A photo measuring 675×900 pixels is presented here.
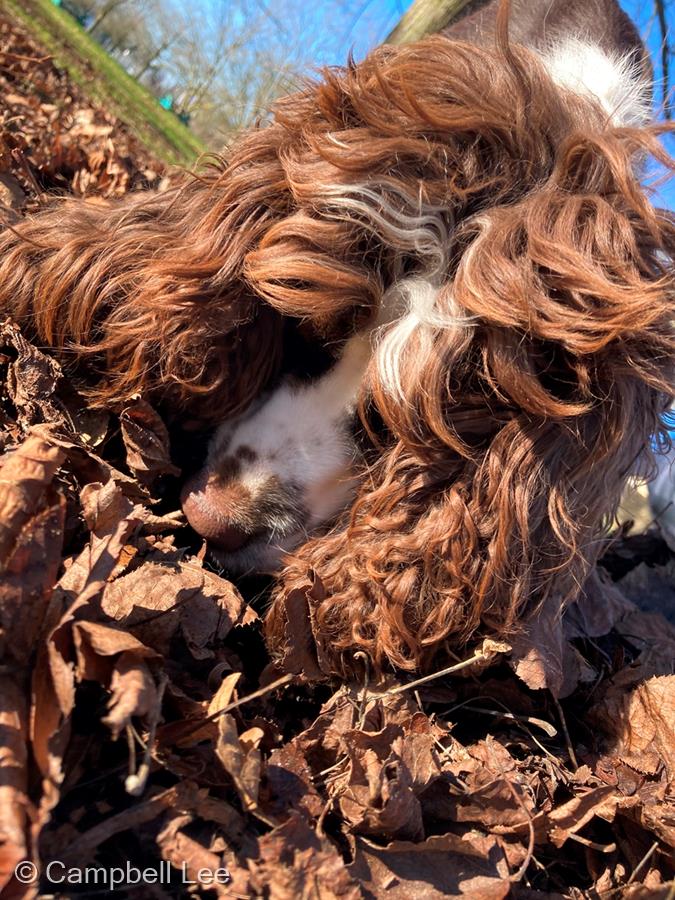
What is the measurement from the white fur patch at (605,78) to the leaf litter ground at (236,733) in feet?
6.02

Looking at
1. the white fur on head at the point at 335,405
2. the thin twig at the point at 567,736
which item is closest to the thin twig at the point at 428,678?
the thin twig at the point at 567,736

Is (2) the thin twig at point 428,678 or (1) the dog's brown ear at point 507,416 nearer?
(2) the thin twig at point 428,678

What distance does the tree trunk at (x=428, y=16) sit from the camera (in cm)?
522

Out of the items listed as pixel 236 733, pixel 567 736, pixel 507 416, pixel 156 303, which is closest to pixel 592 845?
pixel 567 736

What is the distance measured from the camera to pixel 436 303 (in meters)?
2.29

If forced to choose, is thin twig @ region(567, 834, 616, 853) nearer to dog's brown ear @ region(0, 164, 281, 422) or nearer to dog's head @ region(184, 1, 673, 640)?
dog's head @ region(184, 1, 673, 640)

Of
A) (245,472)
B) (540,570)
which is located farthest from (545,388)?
(245,472)

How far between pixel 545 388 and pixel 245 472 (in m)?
0.90

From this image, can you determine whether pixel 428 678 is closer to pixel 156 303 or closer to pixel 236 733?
pixel 236 733

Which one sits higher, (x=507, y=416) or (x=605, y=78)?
(x=605, y=78)

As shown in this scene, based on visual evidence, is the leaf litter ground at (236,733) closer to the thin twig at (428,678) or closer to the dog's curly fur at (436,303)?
the thin twig at (428,678)

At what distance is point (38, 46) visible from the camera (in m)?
8.88

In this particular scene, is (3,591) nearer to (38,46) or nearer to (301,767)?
(301,767)

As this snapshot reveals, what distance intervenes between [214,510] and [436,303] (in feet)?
2.87
